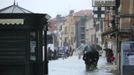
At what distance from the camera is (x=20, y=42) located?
81.3 feet

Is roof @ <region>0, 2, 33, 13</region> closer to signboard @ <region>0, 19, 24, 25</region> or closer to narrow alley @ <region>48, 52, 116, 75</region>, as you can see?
signboard @ <region>0, 19, 24, 25</region>

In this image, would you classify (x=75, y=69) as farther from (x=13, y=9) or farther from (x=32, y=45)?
(x=32, y=45)

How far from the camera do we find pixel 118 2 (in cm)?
4334

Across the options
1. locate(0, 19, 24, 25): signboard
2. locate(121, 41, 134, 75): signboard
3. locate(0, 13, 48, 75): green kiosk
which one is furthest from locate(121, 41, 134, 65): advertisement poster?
locate(0, 19, 24, 25): signboard

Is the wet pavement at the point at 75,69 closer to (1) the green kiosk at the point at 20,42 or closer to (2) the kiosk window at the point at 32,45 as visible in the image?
(2) the kiosk window at the point at 32,45

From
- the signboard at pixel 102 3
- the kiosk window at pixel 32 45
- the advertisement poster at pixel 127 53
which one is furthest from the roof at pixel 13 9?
the signboard at pixel 102 3

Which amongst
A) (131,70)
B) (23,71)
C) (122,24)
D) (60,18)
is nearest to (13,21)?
(23,71)

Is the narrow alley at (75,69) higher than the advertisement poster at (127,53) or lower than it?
lower

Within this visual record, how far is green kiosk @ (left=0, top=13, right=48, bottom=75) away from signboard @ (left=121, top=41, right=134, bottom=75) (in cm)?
606

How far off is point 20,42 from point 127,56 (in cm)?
767

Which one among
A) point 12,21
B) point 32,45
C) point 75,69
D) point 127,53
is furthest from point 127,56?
point 75,69

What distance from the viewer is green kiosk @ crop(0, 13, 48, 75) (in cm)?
2481

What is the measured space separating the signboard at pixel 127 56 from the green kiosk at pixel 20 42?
19.9 feet

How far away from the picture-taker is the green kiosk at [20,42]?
24812 mm
